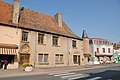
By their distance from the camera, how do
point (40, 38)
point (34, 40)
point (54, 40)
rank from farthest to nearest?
1. point (54, 40)
2. point (40, 38)
3. point (34, 40)

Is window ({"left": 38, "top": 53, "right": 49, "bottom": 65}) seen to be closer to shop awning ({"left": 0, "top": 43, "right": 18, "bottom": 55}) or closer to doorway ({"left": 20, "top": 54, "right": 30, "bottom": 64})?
doorway ({"left": 20, "top": 54, "right": 30, "bottom": 64})

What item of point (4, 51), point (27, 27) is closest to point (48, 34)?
point (27, 27)

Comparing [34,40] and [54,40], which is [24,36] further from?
[54,40]

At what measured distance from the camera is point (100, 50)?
182ft

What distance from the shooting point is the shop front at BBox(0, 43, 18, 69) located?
67.4 ft

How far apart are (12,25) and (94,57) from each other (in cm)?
3658

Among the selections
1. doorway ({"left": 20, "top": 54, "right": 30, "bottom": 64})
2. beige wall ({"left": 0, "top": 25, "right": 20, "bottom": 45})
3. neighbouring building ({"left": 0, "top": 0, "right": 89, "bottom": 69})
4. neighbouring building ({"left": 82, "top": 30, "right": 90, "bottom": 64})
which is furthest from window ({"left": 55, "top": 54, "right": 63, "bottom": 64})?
neighbouring building ({"left": 82, "top": 30, "right": 90, "bottom": 64})

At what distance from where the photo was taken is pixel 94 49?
5347cm

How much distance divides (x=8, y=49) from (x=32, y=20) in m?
8.15

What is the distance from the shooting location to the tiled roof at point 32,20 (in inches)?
933

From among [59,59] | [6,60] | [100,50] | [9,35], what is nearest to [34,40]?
[9,35]

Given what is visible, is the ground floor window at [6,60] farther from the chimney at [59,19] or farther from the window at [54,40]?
the chimney at [59,19]

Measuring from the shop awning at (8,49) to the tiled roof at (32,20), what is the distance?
330 cm

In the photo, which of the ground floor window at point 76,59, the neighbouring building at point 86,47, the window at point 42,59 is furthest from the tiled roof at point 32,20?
the neighbouring building at point 86,47
